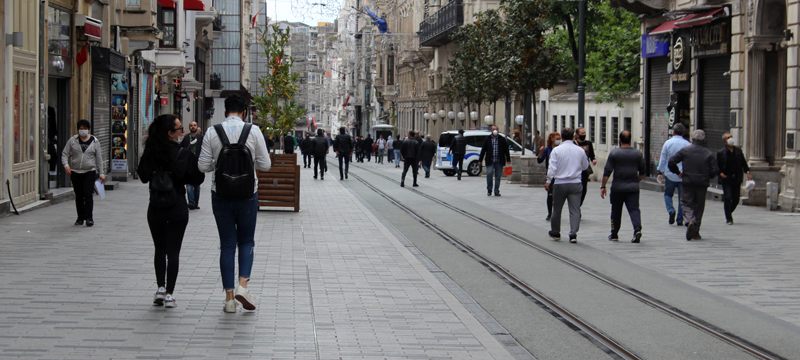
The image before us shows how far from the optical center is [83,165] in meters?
19.9

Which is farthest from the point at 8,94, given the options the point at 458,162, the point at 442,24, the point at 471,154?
the point at 442,24

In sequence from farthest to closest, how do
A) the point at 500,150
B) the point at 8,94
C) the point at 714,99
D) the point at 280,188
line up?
the point at 500,150 → the point at 714,99 → the point at 280,188 → the point at 8,94

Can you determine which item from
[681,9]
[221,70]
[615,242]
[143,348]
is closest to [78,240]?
[615,242]

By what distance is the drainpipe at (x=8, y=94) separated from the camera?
73.5ft

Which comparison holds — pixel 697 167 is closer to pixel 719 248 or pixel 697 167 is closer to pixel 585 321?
pixel 719 248

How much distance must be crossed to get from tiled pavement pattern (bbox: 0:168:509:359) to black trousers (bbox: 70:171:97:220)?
21.2 inches

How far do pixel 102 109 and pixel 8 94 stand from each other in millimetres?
12279

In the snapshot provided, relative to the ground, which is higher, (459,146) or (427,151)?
(459,146)

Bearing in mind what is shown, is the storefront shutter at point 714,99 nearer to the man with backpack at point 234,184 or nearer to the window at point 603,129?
the window at point 603,129

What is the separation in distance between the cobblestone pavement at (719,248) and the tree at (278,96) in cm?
474

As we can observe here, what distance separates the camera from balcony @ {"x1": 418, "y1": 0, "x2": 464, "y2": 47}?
73.7m

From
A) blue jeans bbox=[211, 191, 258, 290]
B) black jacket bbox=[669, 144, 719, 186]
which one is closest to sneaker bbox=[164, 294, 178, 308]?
blue jeans bbox=[211, 191, 258, 290]

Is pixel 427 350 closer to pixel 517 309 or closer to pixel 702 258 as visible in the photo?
pixel 517 309

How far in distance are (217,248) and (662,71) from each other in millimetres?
21842
